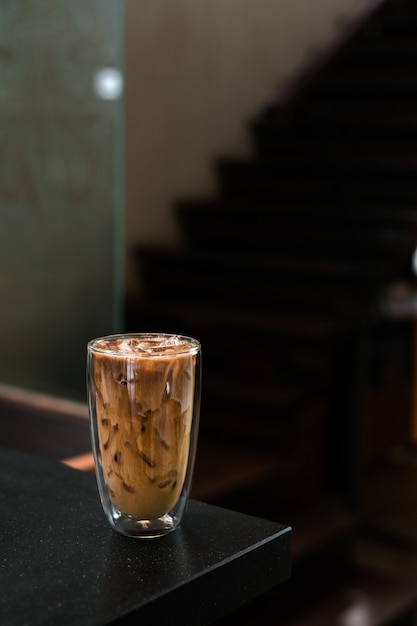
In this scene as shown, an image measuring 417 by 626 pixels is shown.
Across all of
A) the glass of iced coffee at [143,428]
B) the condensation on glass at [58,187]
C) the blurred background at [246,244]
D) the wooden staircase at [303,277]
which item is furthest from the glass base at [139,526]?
the condensation on glass at [58,187]

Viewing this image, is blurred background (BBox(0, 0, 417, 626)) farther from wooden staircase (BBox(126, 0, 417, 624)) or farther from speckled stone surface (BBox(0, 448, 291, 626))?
speckled stone surface (BBox(0, 448, 291, 626))

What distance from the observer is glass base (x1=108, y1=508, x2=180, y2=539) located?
0.94m

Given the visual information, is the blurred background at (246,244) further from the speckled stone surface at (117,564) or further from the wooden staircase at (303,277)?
the speckled stone surface at (117,564)

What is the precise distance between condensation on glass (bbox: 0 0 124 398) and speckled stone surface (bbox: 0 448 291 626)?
2.30 meters

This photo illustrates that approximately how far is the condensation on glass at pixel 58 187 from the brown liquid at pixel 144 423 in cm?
234

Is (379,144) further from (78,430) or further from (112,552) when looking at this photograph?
(112,552)

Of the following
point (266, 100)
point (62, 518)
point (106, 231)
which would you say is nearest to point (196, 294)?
point (106, 231)

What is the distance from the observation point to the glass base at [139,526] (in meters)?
0.94

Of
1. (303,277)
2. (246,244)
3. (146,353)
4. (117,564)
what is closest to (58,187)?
(303,277)

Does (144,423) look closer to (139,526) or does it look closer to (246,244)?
(139,526)

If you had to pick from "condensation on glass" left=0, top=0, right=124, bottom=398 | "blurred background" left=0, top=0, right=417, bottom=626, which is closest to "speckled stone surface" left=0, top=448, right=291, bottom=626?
"blurred background" left=0, top=0, right=417, bottom=626

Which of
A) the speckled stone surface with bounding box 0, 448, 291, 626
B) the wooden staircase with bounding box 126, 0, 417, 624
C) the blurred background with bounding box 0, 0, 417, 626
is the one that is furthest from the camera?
the wooden staircase with bounding box 126, 0, 417, 624

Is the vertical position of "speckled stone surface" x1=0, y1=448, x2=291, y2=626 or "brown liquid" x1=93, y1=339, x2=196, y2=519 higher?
"brown liquid" x1=93, y1=339, x2=196, y2=519

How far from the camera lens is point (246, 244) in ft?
14.8
